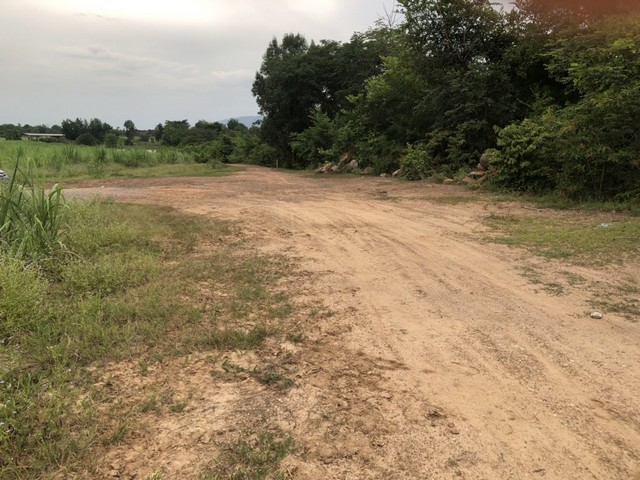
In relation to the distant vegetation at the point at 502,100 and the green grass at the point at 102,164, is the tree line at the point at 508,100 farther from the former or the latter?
the green grass at the point at 102,164

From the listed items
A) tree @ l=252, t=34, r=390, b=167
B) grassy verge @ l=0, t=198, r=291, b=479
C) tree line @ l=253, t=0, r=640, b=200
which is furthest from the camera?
tree @ l=252, t=34, r=390, b=167

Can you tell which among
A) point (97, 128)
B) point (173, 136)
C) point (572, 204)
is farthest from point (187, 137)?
point (572, 204)

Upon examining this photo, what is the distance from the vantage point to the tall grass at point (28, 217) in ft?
15.1

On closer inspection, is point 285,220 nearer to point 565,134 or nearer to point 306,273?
point 306,273

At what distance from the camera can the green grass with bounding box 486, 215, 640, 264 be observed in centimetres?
539

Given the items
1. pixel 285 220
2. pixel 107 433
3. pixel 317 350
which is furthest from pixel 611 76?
pixel 107 433

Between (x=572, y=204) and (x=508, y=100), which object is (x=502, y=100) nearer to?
(x=508, y=100)

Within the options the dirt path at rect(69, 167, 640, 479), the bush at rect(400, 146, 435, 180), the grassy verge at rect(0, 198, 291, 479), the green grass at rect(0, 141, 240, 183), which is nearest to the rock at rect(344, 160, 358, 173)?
the bush at rect(400, 146, 435, 180)

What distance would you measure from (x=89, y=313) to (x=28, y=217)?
2.17 meters

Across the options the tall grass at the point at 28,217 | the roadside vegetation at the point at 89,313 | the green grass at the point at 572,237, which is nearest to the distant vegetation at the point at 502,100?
the green grass at the point at 572,237

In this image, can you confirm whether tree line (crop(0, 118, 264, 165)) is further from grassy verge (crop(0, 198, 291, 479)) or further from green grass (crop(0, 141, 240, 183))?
grassy verge (crop(0, 198, 291, 479))

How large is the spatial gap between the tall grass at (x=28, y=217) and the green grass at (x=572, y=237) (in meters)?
5.69

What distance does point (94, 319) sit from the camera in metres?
3.51

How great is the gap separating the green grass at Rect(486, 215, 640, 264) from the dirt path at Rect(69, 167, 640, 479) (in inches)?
17.1
